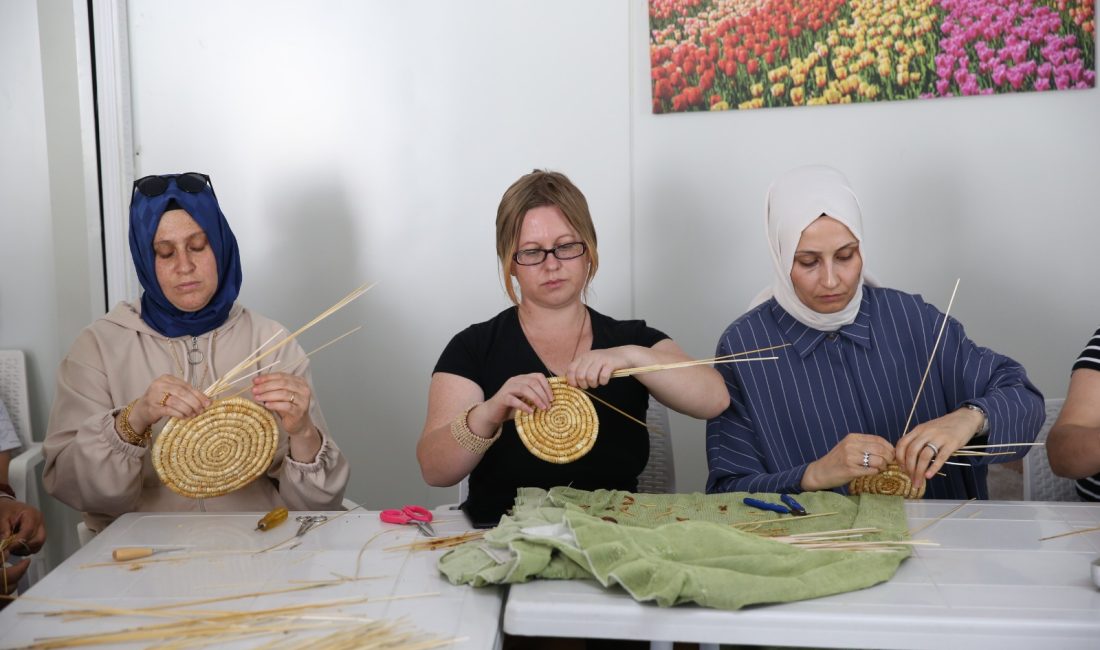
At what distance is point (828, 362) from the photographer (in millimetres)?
2518

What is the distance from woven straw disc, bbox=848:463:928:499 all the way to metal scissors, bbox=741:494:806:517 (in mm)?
164

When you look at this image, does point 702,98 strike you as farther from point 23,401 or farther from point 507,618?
point 23,401

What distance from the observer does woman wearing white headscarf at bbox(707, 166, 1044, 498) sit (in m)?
2.43

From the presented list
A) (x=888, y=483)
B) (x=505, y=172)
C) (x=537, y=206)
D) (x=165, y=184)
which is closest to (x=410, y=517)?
(x=537, y=206)

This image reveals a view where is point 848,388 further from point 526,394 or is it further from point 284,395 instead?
point 284,395

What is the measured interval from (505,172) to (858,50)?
122 centimetres

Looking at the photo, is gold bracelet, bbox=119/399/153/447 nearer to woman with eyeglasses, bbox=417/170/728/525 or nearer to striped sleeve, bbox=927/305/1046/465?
woman with eyeglasses, bbox=417/170/728/525

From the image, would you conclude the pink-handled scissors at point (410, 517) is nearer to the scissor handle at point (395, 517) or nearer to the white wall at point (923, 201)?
the scissor handle at point (395, 517)

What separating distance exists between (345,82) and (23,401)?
60.5 inches

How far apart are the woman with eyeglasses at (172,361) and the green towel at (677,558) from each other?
0.67 metres

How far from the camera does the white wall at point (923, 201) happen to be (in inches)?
129

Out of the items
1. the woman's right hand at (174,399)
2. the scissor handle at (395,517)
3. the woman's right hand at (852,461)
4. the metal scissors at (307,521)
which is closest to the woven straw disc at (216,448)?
the woman's right hand at (174,399)

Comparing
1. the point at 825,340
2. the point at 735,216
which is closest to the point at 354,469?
the point at 735,216

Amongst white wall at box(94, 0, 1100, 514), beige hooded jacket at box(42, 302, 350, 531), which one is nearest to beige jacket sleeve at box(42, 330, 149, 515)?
beige hooded jacket at box(42, 302, 350, 531)
